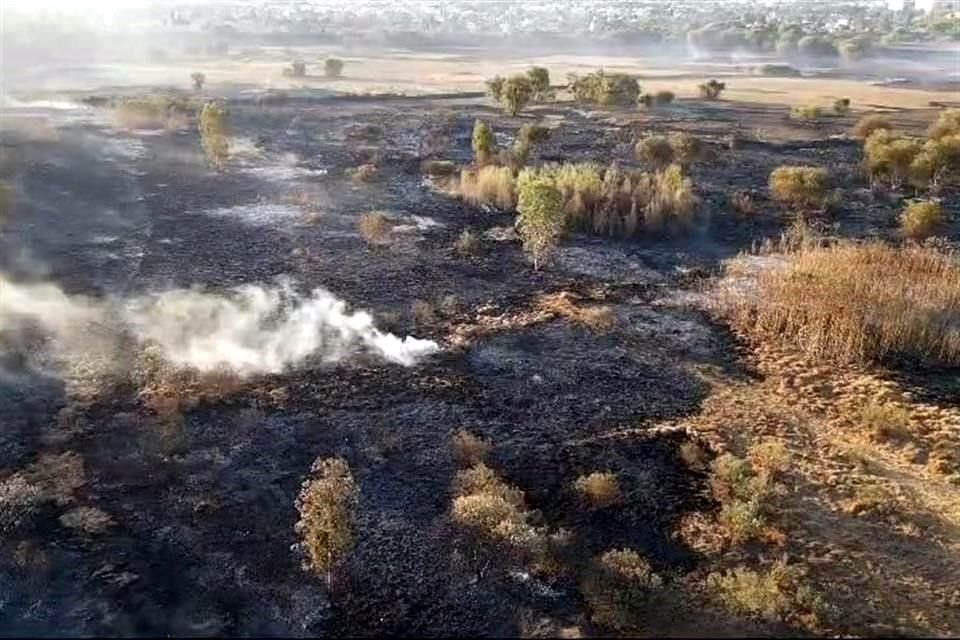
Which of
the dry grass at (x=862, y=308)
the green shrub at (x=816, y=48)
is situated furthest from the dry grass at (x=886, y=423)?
the green shrub at (x=816, y=48)

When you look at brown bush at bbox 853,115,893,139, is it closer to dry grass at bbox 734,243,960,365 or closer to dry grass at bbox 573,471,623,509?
dry grass at bbox 734,243,960,365

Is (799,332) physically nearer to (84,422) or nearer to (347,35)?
(84,422)

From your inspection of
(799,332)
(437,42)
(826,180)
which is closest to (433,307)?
(799,332)

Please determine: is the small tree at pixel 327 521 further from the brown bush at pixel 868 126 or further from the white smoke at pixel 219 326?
the brown bush at pixel 868 126

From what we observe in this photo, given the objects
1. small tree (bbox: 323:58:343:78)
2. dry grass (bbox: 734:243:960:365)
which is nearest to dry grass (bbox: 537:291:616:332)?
dry grass (bbox: 734:243:960:365)

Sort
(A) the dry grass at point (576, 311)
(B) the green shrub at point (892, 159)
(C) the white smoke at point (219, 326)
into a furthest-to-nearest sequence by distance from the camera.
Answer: (B) the green shrub at point (892, 159), (A) the dry grass at point (576, 311), (C) the white smoke at point (219, 326)

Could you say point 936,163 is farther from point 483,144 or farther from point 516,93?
point 516,93

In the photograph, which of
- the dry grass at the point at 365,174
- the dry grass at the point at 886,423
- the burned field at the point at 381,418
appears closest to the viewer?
the burned field at the point at 381,418
